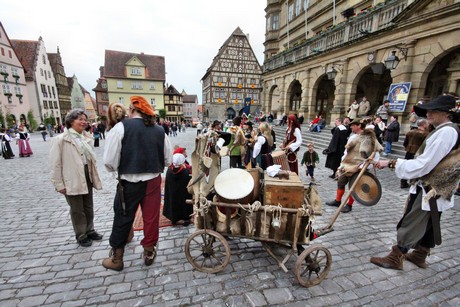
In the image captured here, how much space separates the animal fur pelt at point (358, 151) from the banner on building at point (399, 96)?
7498mm

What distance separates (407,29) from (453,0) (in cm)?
149

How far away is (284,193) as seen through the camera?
→ 7.75ft

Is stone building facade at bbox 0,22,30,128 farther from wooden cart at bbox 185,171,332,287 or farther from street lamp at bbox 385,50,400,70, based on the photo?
street lamp at bbox 385,50,400,70

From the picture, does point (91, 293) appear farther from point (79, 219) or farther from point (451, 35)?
point (451, 35)

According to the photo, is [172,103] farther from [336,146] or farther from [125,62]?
[336,146]

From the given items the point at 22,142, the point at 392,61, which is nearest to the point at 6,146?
the point at 22,142

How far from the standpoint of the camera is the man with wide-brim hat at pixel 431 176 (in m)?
2.17

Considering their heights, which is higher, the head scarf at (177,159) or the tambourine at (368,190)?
the head scarf at (177,159)

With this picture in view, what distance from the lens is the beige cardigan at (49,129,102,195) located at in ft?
9.14

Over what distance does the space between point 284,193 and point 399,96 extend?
32.7 feet

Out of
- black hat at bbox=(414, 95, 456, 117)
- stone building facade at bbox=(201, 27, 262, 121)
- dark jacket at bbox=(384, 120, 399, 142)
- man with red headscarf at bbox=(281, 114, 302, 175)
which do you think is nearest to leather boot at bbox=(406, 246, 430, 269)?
black hat at bbox=(414, 95, 456, 117)

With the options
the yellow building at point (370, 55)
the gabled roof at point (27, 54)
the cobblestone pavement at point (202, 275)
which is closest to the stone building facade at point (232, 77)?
the yellow building at point (370, 55)

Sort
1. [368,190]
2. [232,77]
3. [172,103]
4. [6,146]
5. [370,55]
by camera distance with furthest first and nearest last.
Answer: [172,103] → [232,77] → [370,55] → [6,146] → [368,190]

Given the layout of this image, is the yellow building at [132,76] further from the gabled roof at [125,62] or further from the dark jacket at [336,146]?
the dark jacket at [336,146]
